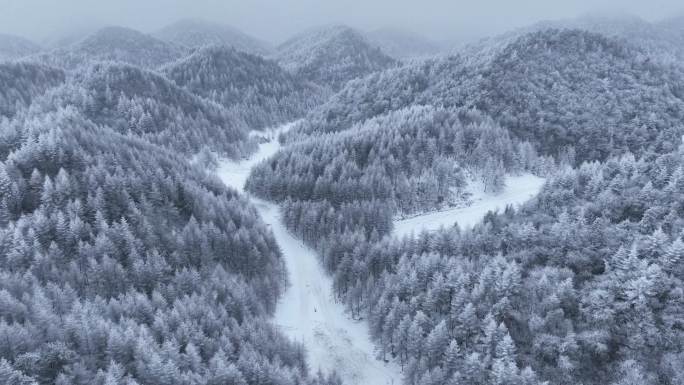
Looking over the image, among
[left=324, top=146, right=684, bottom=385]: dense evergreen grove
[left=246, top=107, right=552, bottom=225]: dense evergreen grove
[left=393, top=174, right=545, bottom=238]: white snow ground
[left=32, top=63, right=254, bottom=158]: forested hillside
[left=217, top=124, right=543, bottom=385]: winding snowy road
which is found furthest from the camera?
[left=32, top=63, right=254, bottom=158]: forested hillside

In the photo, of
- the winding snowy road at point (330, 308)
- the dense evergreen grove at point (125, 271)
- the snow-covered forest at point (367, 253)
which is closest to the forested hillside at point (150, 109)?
the snow-covered forest at point (367, 253)

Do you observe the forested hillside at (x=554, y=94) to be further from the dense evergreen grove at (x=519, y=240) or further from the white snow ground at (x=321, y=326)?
the white snow ground at (x=321, y=326)

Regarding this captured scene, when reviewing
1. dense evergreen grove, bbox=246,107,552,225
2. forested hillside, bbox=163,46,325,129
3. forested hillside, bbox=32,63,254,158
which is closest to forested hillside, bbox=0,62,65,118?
forested hillside, bbox=32,63,254,158

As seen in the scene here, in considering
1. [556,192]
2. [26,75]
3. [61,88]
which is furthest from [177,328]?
[26,75]

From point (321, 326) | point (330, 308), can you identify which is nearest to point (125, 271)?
point (321, 326)

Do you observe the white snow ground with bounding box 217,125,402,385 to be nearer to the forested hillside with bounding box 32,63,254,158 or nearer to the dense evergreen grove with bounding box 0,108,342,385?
the dense evergreen grove with bounding box 0,108,342,385

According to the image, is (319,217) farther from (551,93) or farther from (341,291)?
(551,93)
